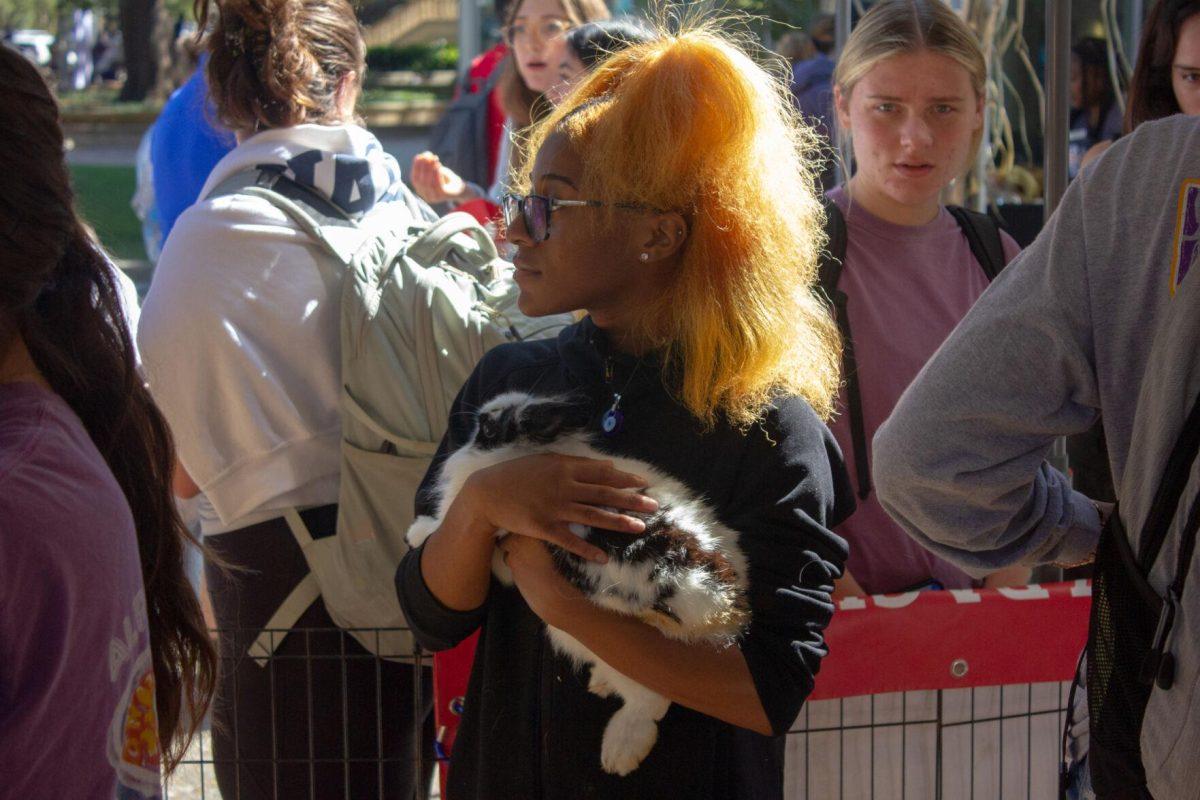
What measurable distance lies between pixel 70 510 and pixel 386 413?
1396 millimetres

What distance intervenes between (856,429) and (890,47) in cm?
92

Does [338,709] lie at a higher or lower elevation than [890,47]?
lower

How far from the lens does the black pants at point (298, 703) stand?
8.87ft

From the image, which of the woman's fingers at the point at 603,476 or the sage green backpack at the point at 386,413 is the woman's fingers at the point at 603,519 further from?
the sage green backpack at the point at 386,413

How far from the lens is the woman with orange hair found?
69.7 inches

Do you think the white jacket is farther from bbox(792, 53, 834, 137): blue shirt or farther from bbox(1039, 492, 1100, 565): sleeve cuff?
bbox(792, 53, 834, 137): blue shirt

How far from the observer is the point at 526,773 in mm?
1873

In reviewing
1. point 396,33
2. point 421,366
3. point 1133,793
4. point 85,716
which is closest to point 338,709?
point 421,366

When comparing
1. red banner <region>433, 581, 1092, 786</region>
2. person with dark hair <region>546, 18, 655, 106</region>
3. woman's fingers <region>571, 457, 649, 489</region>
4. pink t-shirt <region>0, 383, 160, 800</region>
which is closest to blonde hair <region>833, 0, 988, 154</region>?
person with dark hair <region>546, 18, 655, 106</region>

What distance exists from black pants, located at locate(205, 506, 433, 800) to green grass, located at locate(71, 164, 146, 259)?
42.5 feet

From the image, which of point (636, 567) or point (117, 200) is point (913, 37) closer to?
point (636, 567)

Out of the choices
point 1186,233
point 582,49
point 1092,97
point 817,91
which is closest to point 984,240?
point 582,49

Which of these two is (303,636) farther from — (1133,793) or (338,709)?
(1133,793)

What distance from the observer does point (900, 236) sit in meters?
2.89
